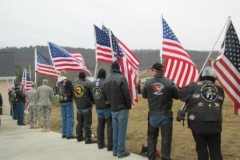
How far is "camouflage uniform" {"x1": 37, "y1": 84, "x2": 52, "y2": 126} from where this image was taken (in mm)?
11703

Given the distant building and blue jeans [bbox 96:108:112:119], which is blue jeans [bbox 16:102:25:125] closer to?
blue jeans [bbox 96:108:112:119]

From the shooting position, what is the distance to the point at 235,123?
42.5ft

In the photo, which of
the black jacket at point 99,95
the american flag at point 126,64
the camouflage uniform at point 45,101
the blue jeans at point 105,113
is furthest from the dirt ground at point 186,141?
the camouflage uniform at point 45,101

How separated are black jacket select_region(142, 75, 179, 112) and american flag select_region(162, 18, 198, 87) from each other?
881mm

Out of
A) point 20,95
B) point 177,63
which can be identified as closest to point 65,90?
point 177,63

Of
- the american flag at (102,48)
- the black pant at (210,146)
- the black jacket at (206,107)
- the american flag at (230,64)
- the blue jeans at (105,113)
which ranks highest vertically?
the american flag at (102,48)

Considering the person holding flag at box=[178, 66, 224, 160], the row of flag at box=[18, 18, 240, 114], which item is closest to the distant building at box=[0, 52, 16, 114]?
the row of flag at box=[18, 18, 240, 114]

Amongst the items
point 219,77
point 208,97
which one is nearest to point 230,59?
point 219,77

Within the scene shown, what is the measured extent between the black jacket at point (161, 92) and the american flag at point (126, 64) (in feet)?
4.48

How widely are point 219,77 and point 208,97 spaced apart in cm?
97

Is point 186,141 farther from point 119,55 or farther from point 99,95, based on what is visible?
point 119,55

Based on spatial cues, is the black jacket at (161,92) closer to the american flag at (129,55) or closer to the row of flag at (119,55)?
the row of flag at (119,55)

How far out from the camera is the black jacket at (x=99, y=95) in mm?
7813

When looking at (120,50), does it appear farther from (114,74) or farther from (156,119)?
(156,119)
